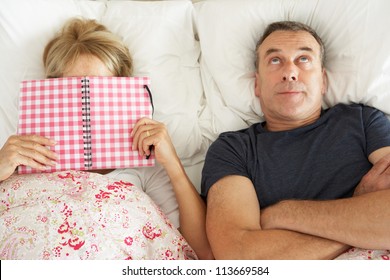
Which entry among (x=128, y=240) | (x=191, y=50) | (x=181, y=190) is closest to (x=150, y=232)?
(x=128, y=240)

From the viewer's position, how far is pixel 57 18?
1459 millimetres

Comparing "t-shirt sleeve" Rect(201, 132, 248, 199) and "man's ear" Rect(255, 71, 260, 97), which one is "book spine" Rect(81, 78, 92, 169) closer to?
"t-shirt sleeve" Rect(201, 132, 248, 199)

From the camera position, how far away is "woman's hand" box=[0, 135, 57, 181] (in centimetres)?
115

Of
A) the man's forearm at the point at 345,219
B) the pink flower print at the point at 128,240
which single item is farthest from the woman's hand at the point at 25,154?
the man's forearm at the point at 345,219

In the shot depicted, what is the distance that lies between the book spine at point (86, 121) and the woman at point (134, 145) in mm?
55

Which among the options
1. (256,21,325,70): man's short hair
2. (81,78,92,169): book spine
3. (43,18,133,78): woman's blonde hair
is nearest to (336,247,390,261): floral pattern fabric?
(256,21,325,70): man's short hair

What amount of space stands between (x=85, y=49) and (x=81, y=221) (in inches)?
21.6

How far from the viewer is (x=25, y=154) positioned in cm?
117

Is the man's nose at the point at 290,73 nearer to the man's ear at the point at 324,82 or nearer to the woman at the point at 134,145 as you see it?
the man's ear at the point at 324,82

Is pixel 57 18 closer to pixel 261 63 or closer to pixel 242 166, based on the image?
pixel 261 63

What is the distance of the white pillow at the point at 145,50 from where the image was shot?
141 centimetres

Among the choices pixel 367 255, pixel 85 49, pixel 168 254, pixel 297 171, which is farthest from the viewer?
pixel 85 49

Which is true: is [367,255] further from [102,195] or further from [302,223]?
[102,195]
